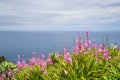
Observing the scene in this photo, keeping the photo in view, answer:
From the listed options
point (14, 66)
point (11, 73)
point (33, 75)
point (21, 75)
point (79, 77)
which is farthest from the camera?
point (14, 66)

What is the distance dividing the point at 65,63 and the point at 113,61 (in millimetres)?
1671

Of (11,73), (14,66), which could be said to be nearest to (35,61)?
(11,73)

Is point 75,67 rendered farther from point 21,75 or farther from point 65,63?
point 21,75

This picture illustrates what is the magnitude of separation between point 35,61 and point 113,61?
3102 millimetres

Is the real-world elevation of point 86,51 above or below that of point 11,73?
above

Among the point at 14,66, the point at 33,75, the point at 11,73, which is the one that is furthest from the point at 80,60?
the point at 14,66

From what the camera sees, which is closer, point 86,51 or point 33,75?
point 86,51

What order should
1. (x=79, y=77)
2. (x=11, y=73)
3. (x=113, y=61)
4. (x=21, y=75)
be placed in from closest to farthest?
(x=79, y=77)
(x=113, y=61)
(x=21, y=75)
(x=11, y=73)

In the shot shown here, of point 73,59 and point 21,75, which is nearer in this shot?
point 73,59

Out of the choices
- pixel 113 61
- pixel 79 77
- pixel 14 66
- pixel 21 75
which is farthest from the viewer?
pixel 14 66

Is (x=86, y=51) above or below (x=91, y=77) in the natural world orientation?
above

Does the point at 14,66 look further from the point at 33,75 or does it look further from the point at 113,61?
the point at 113,61

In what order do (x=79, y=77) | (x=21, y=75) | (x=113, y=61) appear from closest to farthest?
(x=79, y=77), (x=113, y=61), (x=21, y=75)

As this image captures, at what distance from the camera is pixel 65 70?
9883 millimetres
